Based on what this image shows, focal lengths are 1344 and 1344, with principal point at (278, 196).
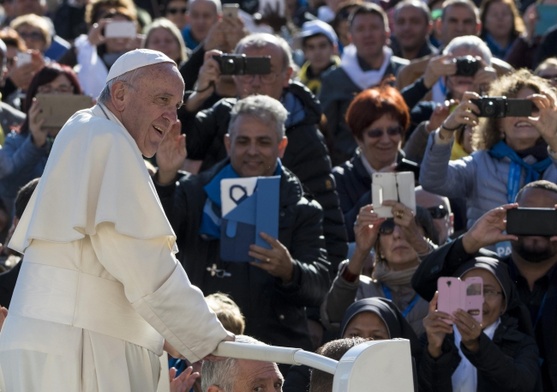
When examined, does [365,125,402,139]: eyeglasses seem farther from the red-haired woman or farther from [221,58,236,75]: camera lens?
[221,58,236,75]: camera lens

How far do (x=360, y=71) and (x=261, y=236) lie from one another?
376 centimetres

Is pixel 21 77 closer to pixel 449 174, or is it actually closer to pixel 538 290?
pixel 449 174

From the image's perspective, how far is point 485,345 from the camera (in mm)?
6609

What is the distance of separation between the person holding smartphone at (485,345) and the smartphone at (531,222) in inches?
8.6

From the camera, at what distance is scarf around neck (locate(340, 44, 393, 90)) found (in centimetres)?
1081

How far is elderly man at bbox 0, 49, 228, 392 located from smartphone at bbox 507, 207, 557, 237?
105 inches

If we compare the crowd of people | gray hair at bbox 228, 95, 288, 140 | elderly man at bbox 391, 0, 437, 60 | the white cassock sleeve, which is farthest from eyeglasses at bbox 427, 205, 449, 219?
the white cassock sleeve

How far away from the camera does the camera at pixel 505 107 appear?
7.68 meters

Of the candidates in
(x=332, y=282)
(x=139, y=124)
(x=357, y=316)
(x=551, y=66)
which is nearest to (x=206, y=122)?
(x=332, y=282)

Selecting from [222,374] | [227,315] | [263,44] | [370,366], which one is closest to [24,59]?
[263,44]

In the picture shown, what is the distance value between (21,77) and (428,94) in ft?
11.2

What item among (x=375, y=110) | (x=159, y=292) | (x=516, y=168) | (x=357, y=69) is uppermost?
(x=357, y=69)

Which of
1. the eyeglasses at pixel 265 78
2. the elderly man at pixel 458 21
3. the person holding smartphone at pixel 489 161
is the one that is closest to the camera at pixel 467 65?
the person holding smartphone at pixel 489 161

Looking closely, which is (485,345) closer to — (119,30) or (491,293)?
(491,293)
